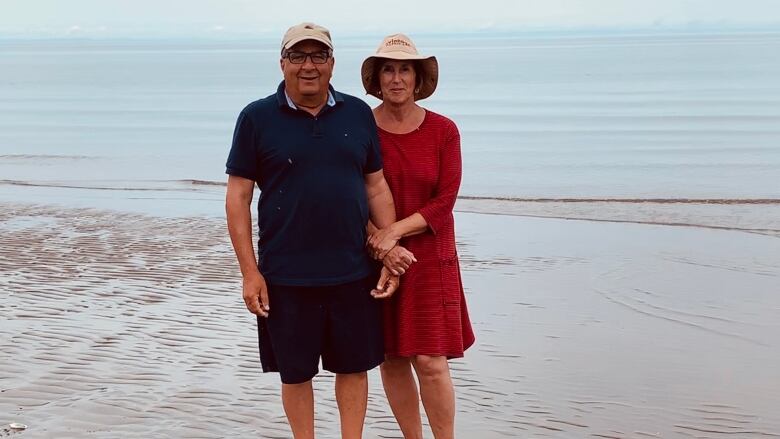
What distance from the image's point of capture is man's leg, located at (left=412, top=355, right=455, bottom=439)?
13.9 feet

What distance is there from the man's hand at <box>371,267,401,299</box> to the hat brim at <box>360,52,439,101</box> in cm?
70

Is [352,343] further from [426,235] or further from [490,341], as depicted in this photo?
[490,341]

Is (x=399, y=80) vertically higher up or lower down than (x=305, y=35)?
lower down

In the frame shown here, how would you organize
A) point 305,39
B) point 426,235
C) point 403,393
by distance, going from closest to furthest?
1. point 305,39
2. point 426,235
3. point 403,393

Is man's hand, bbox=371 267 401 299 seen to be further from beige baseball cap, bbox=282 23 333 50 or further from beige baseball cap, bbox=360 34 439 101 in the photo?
beige baseball cap, bbox=282 23 333 50

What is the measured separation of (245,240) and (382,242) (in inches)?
19.9

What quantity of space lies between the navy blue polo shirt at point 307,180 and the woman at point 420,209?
20 centimetres

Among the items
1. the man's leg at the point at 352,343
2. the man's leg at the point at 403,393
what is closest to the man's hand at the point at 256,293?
the man's leg at the point at 352,343

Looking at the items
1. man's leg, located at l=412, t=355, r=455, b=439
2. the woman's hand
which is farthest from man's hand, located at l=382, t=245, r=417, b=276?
man's leg, located at l=412, t=355, r=455, b=439

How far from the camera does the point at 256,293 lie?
398 centimetres

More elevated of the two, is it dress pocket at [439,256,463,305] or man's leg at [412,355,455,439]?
dress pocket at [439,256,463,305]

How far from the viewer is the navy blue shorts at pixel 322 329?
158 inches

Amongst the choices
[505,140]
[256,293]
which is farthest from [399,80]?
[505,140]

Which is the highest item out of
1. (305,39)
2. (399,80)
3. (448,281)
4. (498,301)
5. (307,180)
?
(305,39)
